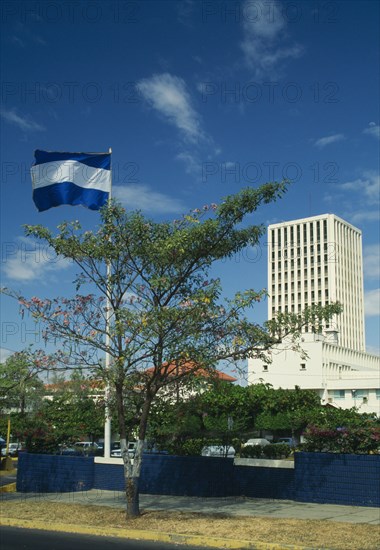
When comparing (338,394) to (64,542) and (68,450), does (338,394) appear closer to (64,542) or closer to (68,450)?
(68,450)

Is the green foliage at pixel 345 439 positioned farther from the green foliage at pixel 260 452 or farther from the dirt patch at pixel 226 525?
the green foliage at pixel 260 452

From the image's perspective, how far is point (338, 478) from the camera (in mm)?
16781

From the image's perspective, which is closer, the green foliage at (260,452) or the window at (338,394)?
the green foliage at (260,452)

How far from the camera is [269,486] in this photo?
17.9 metres

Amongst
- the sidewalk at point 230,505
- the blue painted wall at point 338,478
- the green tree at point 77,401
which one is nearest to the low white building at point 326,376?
the green tree at point 77,401

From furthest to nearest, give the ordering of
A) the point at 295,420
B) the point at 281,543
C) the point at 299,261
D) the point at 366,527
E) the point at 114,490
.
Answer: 1. the point at 299,261
2. the point at 295,420
3. the point at 114,490
4. the point at 366,527
5. the point at 281,543

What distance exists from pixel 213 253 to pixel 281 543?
6.35 meters

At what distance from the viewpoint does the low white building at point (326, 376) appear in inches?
3869

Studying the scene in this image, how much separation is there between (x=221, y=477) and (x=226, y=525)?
5010 millimetres

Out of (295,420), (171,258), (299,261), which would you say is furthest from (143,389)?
(299,261)

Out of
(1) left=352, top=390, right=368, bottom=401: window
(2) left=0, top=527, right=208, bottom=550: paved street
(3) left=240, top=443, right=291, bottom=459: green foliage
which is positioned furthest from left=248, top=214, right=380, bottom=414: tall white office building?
(2) left=0, top=527, right=208, bottom=550: paved street

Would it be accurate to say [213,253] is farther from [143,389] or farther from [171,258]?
[143,389]

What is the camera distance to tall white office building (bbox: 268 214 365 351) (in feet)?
548

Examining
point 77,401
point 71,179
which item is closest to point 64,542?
point 77,401
